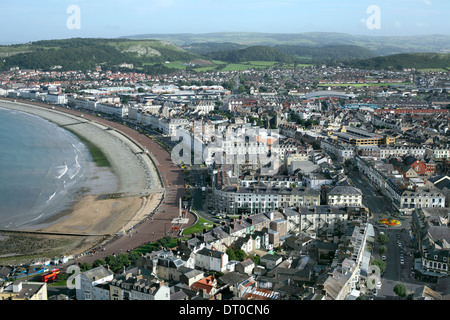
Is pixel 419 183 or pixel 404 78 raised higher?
pixel 404 78

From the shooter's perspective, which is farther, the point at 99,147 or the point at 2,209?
the point at 99,147

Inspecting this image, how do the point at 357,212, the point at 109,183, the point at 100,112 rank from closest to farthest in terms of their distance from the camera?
the point at 357,212, the point at 109,183, the point at 100,112

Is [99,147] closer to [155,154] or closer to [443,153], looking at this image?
[155,154]

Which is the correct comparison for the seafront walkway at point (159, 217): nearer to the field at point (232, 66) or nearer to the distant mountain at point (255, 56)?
the field at point (232, 66)

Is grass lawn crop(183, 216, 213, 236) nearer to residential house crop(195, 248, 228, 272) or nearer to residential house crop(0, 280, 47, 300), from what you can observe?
residential house crop(195, 248, 228, 272)

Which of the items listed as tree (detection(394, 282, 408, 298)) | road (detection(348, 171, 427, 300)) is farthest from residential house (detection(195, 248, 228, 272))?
tree (detection(394, 282, 408, 298))

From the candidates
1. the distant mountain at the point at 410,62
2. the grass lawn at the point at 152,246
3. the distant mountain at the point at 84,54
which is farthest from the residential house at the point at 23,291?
the distant mountain at the point at 410,62

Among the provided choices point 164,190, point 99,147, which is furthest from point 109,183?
point 99,147
